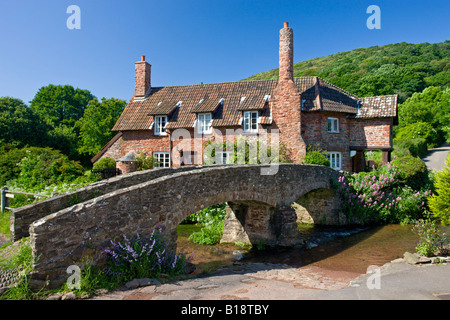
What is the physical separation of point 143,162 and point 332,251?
49.2 feet

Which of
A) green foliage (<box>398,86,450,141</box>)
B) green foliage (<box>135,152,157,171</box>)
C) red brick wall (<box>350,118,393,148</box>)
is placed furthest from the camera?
green foliage (<box>398,86,450,141</box>)

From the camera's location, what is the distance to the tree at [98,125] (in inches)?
1458

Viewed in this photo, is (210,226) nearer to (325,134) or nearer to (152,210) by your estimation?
(152,210)

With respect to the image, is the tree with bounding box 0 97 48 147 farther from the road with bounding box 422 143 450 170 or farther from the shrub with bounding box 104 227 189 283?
the road with bounding box 422 143 450 170

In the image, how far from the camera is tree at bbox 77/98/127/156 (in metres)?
37.0

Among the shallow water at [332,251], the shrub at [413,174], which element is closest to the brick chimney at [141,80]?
the shallow water at [332,251]

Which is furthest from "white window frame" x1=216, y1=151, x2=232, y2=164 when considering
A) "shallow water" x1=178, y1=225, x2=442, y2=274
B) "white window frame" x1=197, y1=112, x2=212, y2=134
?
"shallow water" x1=178, y1=225, x2=442, y2=274

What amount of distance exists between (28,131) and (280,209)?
27.9 m

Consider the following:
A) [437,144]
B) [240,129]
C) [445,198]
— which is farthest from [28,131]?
[437,144]

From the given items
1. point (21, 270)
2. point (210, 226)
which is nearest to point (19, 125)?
point (210, 226)

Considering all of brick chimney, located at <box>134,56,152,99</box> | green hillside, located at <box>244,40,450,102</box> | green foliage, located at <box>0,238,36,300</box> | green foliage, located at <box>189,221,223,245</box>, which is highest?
green hillside, located at <box>244,40,450,102</box>

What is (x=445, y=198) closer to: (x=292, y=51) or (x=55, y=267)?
(x=55, y=267)

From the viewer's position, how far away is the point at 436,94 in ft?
171

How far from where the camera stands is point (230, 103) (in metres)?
24.3
